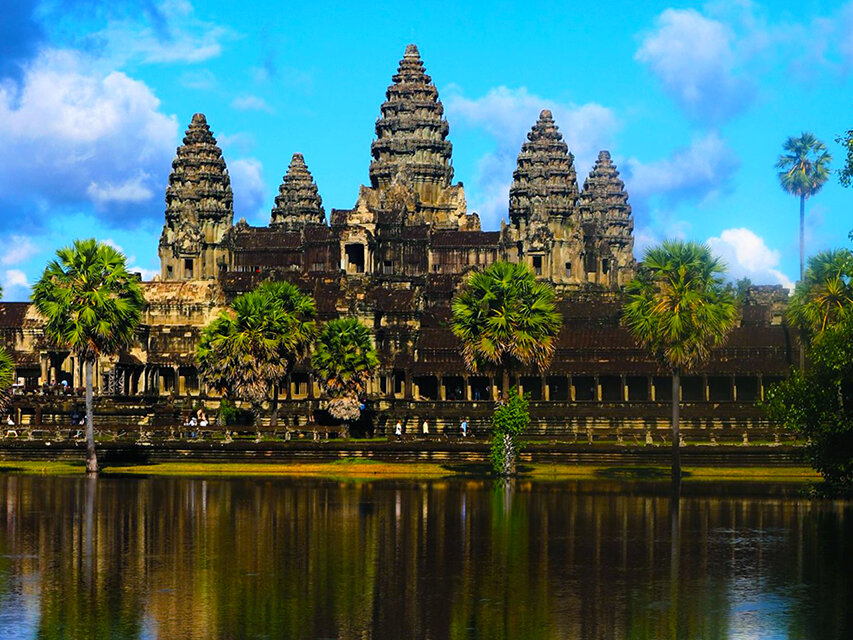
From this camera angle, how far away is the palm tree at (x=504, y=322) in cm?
7288

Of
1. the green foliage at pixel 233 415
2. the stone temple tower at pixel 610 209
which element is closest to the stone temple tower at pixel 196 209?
the stone temple tower at pixel 610 209

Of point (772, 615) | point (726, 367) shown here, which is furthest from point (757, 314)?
point (772, 615)

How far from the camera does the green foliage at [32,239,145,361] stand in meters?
74.1

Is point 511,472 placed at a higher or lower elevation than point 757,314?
lower

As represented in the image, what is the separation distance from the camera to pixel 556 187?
148750 mm

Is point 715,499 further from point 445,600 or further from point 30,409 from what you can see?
point 30,409

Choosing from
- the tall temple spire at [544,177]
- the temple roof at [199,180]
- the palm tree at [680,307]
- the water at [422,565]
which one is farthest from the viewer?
the temple roof at [199,180]

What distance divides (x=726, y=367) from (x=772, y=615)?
6643 cm

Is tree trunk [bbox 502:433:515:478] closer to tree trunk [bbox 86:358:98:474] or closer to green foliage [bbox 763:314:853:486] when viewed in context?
green foliage [bbox 763:314:853:486]

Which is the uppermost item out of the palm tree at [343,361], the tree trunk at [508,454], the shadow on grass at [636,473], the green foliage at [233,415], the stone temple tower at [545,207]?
the stone temple tower at [545,207]

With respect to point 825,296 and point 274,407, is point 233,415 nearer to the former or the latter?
point 274,407

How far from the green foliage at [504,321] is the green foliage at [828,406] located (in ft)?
61.8

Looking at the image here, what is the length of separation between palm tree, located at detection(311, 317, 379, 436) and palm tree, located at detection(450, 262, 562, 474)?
55.1ft

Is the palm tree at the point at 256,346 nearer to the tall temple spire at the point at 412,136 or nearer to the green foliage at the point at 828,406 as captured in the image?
the green foliage at the point at 828,406
